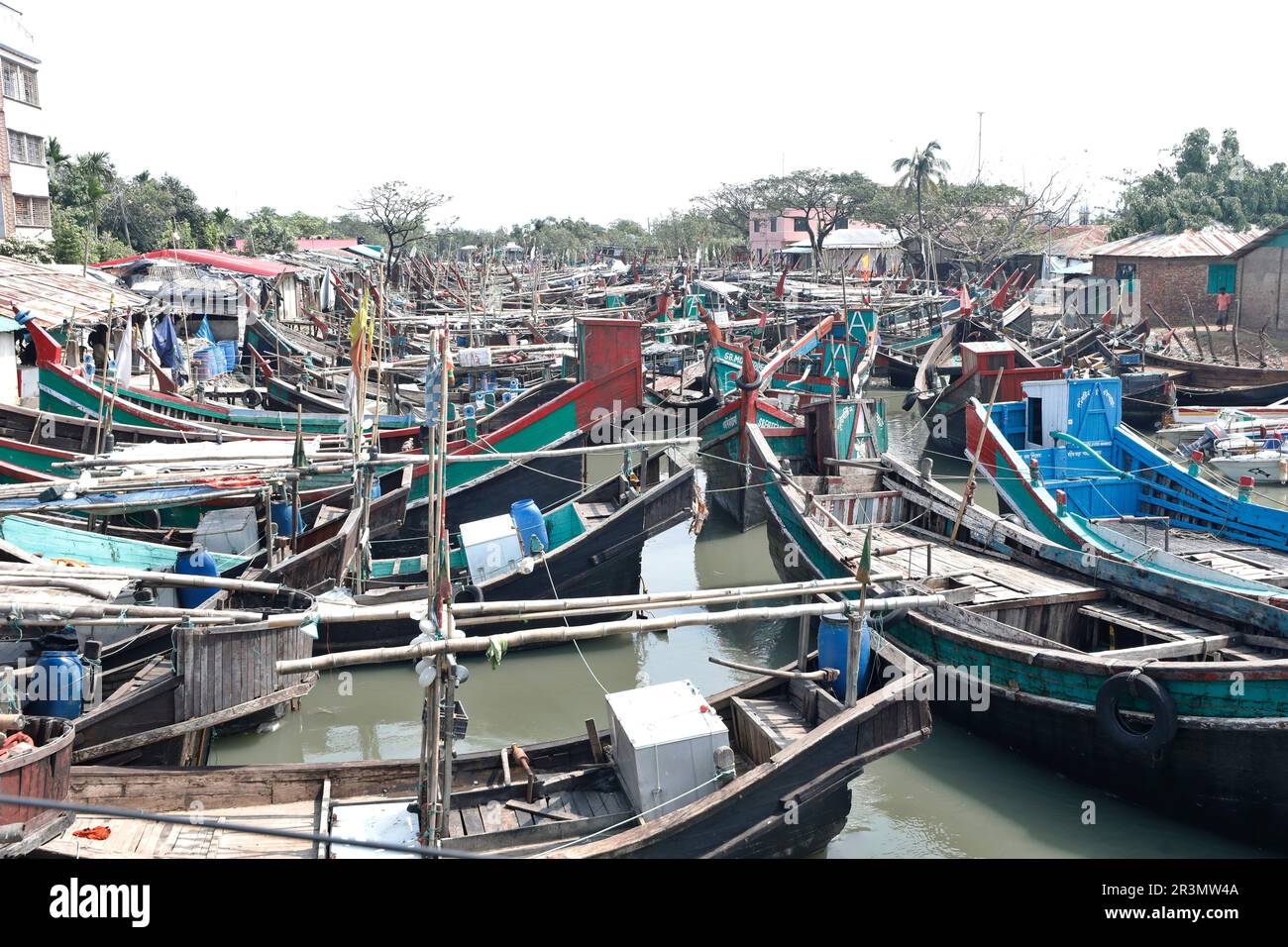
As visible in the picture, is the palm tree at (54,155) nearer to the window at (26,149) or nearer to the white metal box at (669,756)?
the window at (26,149)

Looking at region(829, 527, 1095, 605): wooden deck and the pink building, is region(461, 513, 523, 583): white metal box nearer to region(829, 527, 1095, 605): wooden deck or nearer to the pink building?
region(829, 527, 1095, 605): wooden deck

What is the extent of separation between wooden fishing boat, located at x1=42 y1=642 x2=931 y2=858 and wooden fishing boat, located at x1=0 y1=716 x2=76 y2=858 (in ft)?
1.06

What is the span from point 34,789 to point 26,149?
118ft

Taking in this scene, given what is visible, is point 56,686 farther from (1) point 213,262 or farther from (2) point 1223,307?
(2) point 1223,307

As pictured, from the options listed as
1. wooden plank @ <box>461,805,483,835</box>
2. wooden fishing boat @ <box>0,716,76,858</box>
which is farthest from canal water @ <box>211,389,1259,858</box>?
wooden fishing boat @ <box>0,716,76,858</box>

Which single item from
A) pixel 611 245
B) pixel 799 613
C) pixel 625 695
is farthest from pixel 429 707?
pixel 611 245

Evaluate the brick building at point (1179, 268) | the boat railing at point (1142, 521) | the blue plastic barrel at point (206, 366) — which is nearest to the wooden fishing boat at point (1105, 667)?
the boat railing at point (1142, 521)

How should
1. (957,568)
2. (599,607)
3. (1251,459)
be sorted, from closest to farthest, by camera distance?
(599,607) < (957,568) < (1251,459)

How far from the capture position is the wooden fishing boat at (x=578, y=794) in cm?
755

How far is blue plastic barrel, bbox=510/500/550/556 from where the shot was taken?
42.7ft

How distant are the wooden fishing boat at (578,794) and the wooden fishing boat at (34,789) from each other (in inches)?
12.7

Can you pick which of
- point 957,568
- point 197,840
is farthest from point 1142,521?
point 197,840

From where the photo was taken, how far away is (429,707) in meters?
7.07

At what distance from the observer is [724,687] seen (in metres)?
12.8
